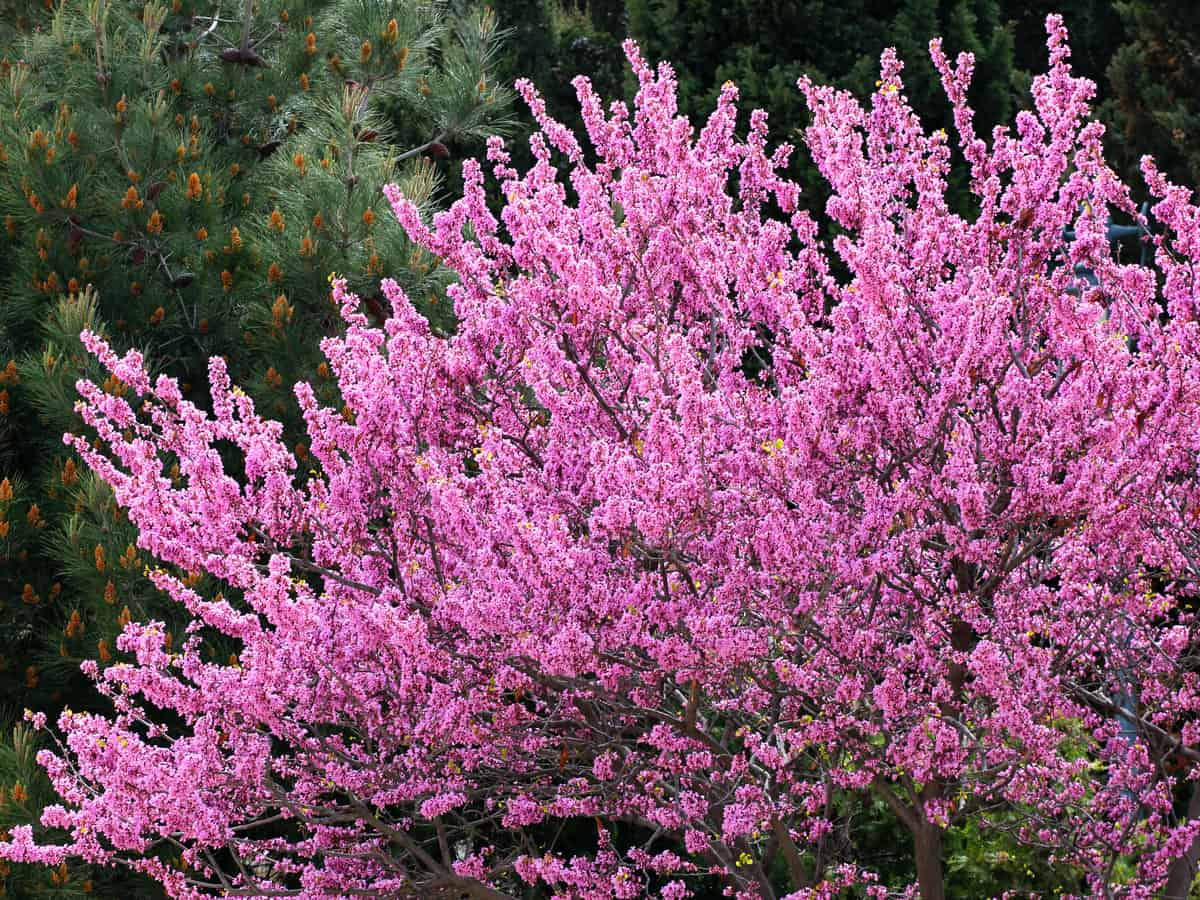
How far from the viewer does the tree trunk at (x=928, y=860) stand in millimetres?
4402

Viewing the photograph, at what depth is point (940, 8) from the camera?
434 inches

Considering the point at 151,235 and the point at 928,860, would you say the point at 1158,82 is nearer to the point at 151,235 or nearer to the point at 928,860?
the point at 151,235

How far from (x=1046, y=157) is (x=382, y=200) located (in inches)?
119

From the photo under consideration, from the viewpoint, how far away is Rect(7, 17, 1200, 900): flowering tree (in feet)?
11.7

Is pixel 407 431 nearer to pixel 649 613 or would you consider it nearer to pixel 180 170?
pixel 649 613

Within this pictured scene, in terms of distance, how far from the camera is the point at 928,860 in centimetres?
446

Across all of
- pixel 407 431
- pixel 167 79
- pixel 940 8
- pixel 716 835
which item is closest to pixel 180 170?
pixel 167 79

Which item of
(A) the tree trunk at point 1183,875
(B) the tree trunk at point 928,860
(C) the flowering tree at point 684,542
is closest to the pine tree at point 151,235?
(C) the flowering tree at point 684,542

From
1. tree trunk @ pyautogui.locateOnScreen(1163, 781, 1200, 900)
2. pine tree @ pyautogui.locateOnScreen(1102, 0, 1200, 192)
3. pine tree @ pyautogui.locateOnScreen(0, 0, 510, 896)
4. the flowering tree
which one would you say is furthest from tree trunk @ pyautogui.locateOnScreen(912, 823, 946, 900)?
pine tree @ pyautogui.locateOnScreen(1102, 0, 1200, 192)

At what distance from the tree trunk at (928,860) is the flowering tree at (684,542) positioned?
0.01m

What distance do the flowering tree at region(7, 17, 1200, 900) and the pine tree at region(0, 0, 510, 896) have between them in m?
1.22

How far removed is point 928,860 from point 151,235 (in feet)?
13.4

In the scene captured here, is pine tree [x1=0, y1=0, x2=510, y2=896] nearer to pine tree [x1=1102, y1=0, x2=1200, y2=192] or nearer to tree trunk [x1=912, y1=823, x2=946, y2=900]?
tree trunk [x1=912, y1=823, x2=946, y2=900]

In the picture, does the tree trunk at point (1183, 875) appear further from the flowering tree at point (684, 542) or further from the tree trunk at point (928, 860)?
the tree trunk at point (928, 860)
